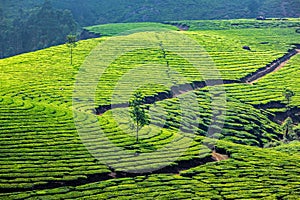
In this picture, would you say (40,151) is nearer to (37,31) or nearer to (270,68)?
(270,68)

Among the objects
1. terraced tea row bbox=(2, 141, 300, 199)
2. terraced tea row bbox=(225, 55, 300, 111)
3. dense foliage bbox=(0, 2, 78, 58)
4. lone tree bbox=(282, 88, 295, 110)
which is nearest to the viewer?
terraced tea row bbox=(2, 141, 300, 199)

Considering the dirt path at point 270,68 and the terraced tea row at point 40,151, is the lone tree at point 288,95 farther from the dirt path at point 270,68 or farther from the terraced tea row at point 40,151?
the terraced tea row at point 40,151

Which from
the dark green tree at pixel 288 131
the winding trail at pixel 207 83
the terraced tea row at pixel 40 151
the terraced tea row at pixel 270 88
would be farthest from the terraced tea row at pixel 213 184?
the terraced tea row at pixel 270 88

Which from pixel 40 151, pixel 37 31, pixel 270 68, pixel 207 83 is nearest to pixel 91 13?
pixel 37 31

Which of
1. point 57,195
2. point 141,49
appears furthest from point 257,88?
point 57,195

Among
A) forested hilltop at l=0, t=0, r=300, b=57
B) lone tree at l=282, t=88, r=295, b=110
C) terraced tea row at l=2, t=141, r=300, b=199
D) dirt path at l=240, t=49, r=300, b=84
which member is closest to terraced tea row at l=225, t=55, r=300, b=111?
lone tree at l=282, t=88, r=295, b=110

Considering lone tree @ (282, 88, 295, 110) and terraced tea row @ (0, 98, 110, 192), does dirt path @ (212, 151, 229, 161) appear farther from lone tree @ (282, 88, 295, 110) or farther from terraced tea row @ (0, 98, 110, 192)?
lone tree @ (282, 88, 295, 110)
